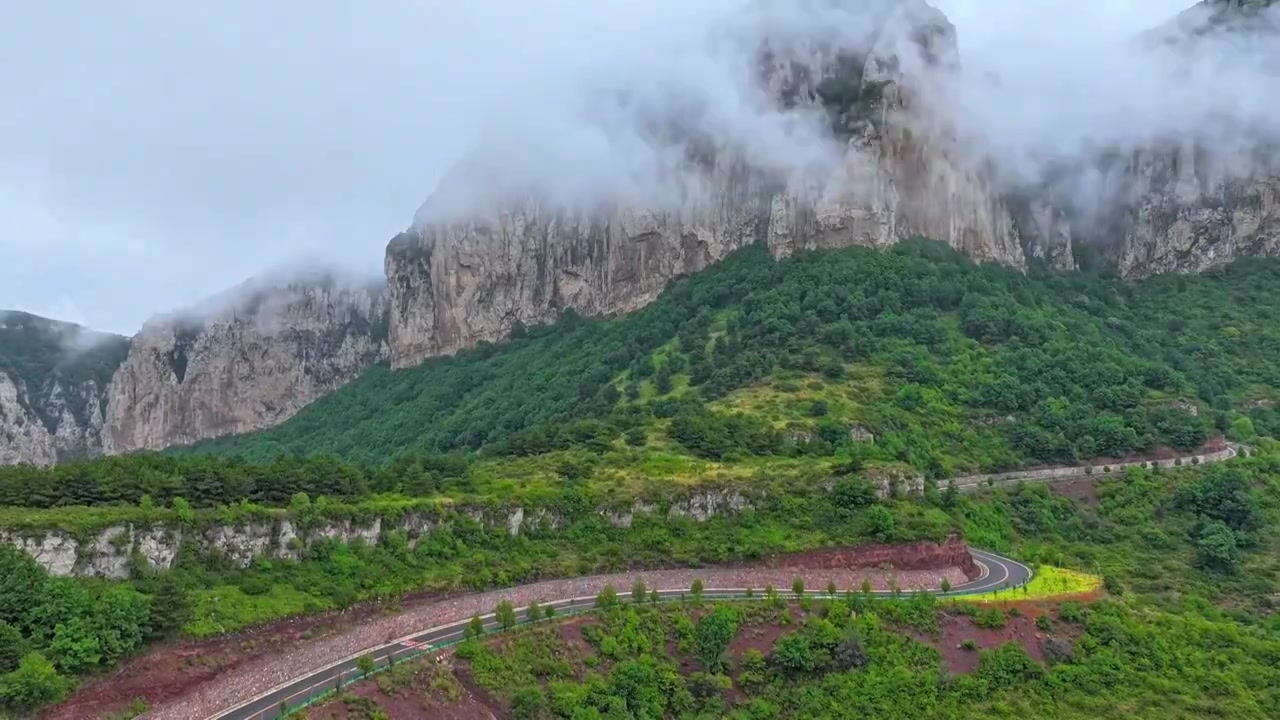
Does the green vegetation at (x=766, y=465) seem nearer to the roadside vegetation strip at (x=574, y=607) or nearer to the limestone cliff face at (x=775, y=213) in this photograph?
the roadside vegetation strip at (x=574, y=607)

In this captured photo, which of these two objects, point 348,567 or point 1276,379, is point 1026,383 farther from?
point 348,567

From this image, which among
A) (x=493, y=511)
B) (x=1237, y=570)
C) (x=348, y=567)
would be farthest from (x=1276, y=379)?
(x=348, y=567)

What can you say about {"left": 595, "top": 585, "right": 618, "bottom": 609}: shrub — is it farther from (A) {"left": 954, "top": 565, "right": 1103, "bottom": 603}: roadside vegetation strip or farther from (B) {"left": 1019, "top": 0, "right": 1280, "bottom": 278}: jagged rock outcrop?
(B) {"left": 1019, "top": 0, "right": 1280, "bottom": 278}: jagged rock outcrop

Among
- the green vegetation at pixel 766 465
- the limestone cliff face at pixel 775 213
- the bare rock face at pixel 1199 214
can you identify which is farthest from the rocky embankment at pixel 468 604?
the bare rock face at pixel 1199 214

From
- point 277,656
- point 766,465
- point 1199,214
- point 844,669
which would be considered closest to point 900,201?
point 1199,214

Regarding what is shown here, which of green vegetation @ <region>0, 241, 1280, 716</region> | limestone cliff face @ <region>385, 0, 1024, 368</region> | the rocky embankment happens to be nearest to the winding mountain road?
the rocky embankment

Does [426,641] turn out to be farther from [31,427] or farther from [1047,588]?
[31,427]
